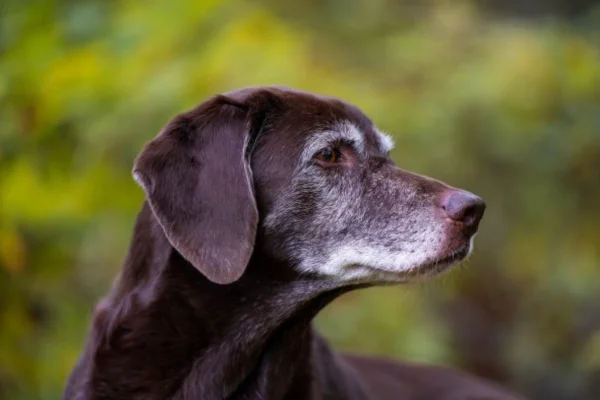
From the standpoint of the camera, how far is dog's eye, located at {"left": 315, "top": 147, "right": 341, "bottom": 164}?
3241mm

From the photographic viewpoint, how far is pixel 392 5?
837cm

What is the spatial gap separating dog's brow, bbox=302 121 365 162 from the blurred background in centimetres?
137

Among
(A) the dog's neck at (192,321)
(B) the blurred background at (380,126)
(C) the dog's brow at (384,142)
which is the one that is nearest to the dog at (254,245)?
(A) the dog's neck at (192,321)

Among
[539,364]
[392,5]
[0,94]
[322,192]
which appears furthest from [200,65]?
[392,5]

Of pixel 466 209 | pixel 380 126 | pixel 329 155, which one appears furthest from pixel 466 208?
pixel 380 126

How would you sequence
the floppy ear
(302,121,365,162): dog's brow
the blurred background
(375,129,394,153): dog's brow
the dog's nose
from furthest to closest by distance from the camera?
the blurred background
(375,129,394,153): dog's brow
(302,121,365,162): dog's brow
the dog's nose
the floppy ear

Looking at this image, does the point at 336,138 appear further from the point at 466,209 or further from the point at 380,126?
the point at 380,126

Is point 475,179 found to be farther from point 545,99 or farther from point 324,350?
point 324,350

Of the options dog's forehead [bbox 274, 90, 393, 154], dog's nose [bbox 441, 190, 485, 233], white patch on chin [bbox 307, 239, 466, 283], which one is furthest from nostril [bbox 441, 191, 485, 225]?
dog's forehead [bbox 274, 90, 393, 154]

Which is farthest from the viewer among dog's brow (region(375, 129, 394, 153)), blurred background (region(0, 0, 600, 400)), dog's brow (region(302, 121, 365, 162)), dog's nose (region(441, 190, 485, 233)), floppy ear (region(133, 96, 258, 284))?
blurred background (region(0, 0, 600, 400))

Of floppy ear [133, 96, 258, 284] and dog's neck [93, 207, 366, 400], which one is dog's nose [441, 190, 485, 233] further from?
floppy ear [133, 96, 258, 284]

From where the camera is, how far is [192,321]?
10.4 ft

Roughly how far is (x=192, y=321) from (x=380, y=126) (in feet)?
8.50

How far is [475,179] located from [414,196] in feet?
12.1
